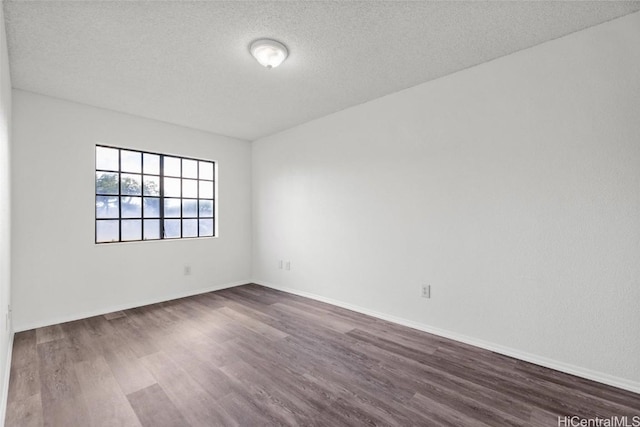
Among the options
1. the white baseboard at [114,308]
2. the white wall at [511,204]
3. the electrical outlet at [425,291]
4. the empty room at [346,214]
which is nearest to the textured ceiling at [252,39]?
the empty room at [346,214]

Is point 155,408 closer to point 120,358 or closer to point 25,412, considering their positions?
point 25,412

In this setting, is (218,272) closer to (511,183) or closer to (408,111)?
(408,111)

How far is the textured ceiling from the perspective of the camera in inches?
74.7

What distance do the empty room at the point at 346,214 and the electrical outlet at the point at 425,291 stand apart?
0.04 ft

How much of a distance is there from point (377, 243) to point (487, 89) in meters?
1.83

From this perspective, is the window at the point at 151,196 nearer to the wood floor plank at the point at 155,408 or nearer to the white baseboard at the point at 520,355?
the wood floor plank at the point at 155,408

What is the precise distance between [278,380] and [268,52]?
2488 mm

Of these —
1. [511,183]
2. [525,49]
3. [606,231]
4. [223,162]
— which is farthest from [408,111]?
[223,162]

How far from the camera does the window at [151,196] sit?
3623 millimetres

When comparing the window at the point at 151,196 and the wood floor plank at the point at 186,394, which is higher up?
the window at the point at 151,196

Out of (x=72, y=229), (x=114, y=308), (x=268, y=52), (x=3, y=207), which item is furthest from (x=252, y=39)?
(x=114, y=308)

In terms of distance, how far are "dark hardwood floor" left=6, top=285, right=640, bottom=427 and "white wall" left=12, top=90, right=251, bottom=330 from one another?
0.40 meters

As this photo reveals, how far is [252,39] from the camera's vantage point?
7.18 feet

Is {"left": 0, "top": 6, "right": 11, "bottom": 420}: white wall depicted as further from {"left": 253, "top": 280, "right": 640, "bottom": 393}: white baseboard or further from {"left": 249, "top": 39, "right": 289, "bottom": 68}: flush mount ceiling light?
{"left": 253, "top": 280, "right": 640, "bottom": 393}: white baseboard
